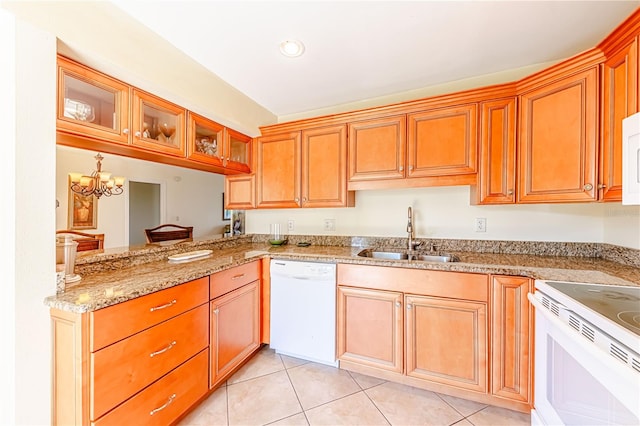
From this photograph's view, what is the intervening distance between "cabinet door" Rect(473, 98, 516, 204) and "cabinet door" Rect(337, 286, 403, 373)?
3.24ft

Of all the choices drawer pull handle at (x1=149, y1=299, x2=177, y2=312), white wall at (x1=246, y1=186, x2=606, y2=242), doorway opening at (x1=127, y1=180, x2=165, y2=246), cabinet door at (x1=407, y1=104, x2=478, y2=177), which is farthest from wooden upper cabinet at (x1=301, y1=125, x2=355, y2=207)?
doorway opening at (x1=127, y1=180, x2=165, y2=246)

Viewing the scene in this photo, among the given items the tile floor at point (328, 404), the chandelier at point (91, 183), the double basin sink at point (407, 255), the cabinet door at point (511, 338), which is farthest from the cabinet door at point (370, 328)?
the chandelier at point (91, 183)

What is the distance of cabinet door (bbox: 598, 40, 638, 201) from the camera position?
1212 millimetres

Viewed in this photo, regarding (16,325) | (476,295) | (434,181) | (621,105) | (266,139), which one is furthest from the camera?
(266,139)

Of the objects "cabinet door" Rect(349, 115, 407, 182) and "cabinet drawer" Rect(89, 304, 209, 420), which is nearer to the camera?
"cabinet drawer" Rect(89, 304, 209, 420)

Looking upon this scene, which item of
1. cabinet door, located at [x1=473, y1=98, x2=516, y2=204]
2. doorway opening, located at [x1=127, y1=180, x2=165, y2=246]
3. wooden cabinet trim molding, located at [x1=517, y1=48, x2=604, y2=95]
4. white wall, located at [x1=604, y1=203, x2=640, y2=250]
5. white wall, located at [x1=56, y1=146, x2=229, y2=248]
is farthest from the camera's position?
doorway opening, located at [x1=127, y1=180, x2=165, y2=246]

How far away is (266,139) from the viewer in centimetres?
252

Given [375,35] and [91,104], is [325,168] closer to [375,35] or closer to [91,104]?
[375,35]

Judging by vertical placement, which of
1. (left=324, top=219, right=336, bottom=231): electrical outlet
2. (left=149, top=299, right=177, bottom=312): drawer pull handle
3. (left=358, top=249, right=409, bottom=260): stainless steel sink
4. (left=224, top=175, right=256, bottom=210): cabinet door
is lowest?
(left=149, top=299, right=177, bottom=312): drawer pull handle

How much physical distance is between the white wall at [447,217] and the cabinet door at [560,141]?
0.40m

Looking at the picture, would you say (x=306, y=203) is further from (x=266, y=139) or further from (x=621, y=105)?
(x=621, y=105)

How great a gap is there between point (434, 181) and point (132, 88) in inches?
81.9

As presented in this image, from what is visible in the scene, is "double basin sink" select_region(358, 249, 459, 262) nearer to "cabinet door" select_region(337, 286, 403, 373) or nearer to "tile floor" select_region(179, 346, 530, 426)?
"cabinet door" select_region(337, 286, 403, 373)

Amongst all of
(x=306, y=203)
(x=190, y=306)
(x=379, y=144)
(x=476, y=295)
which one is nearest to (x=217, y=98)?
(x=306, y=203)
